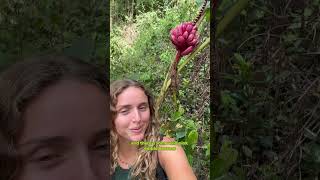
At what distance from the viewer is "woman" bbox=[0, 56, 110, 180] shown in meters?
2.51

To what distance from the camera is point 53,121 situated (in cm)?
253

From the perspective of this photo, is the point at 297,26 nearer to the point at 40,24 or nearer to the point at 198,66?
the point at 198,66

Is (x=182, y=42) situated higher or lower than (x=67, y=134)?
higher

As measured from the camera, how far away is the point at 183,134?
2535 millimetres

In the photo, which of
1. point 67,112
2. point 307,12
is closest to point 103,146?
point 67,112

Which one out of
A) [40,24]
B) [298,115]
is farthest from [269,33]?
[40,24]

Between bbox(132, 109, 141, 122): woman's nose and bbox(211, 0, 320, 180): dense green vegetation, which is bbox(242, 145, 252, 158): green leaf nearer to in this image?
bbox(211, 0, 320, 180): dense green vegetation

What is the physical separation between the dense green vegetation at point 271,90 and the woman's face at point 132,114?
0.49 meters

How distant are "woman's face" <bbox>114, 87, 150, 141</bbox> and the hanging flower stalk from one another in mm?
141

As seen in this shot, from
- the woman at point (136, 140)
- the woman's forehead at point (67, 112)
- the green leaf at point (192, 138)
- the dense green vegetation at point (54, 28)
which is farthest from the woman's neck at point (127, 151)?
the dense green vegetation at point (54, 28)

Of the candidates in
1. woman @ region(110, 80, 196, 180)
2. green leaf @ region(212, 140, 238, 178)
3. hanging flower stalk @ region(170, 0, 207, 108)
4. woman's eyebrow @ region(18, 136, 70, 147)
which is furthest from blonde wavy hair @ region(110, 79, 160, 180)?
green leaf @ region(212, 140, 238, 178)

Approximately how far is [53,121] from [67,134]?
3.2 inches

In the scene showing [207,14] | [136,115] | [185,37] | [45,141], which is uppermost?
[207,14]

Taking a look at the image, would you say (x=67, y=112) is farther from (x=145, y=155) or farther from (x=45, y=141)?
(x=145, y=155)
